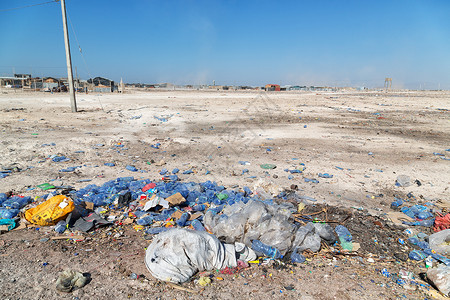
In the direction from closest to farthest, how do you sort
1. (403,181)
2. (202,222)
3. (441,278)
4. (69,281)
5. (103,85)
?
1. (69,281)
2. (441,278)
3. (202,222)
4. (403,181)
5. (103,85)

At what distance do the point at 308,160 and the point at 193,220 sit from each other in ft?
13.2

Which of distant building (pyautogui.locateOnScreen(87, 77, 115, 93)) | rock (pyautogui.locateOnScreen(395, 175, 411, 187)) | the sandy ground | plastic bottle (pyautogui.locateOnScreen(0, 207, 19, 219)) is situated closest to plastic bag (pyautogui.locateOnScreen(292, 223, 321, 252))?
the sandy ground

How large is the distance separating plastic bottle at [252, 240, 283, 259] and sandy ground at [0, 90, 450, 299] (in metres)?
0.20

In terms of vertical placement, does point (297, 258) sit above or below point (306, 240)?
below

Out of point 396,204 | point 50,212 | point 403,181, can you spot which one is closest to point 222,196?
point 50,212

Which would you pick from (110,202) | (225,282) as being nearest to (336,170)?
(225,282)

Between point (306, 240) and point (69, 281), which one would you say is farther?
point (306, 240)

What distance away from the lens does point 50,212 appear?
3346mm

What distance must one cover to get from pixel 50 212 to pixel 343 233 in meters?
3.81

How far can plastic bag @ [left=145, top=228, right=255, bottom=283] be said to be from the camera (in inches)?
98.0

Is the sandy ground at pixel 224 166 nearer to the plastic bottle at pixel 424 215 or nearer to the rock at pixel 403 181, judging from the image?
the rock at pixel 403 181

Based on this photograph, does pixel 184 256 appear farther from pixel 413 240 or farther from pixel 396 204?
pixel 396 204

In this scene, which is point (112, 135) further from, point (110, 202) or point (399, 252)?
point (399, 252)

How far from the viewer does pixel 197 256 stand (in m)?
2.56
